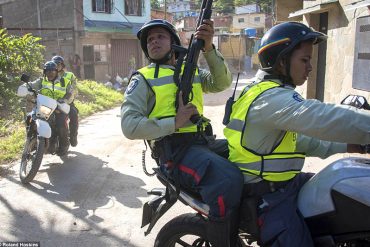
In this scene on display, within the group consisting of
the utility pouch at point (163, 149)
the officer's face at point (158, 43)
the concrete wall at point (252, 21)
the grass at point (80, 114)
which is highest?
the concrete wall at point (252, 21)

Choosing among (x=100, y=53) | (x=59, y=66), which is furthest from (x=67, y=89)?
(x=100, y=53)

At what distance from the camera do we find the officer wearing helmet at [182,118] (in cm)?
215

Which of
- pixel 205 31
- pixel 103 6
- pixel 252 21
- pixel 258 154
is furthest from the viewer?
pixel 252 21

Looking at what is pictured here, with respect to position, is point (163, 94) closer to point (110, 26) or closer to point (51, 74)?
point (51, 74)

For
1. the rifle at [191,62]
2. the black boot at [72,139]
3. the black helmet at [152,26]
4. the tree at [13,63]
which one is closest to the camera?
the rifle at [191,62]

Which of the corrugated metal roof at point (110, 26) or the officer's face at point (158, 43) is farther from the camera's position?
the corrugated metal roof at point (110, 26)

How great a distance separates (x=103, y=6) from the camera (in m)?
22.2

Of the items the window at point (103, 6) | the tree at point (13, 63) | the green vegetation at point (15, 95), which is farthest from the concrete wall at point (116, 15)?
the tree at point (13, 63)

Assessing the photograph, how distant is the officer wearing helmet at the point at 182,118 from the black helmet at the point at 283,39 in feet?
1.78

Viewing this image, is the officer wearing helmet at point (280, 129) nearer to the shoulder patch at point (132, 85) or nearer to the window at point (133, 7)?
the shoulder patch at point (132, 85)

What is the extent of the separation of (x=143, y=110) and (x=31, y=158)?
11.8 feet

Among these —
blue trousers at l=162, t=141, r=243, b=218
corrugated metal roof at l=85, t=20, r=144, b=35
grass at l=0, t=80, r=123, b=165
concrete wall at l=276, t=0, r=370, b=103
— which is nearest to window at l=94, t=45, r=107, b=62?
corrugated metal roof at l=85, t=20, r=144, b=35

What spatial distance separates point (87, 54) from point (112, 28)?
2140 millimetres

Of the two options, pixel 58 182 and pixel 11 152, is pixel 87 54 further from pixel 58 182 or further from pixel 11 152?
pixel 58 182
